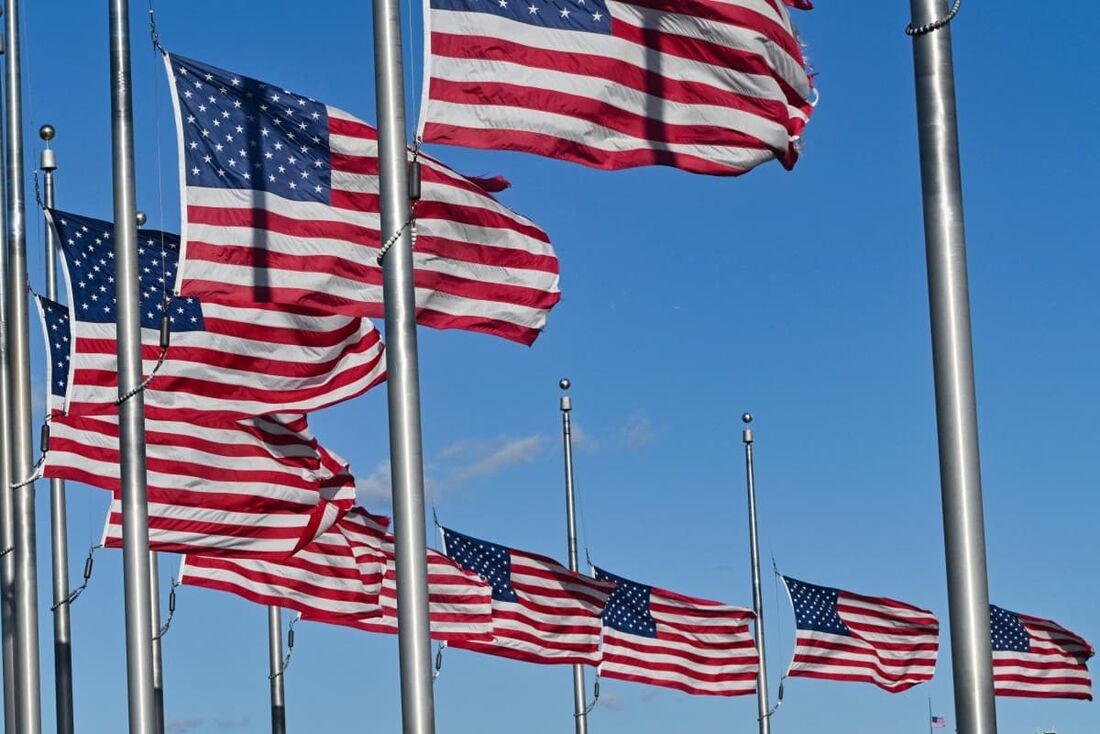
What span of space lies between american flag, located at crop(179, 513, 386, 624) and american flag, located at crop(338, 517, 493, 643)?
147 cm

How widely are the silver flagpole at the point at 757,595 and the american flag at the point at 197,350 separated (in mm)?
21675

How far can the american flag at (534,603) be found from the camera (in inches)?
1460

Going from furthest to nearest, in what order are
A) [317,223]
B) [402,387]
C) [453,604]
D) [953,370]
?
[453,604], [317,223], [402,387], [953,370]

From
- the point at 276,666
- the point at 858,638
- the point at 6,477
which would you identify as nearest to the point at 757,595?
the point at 858,638

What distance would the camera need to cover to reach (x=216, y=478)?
25.5 m

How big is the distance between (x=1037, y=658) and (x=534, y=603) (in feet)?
53.6

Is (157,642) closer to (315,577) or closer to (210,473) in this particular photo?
(315,577)

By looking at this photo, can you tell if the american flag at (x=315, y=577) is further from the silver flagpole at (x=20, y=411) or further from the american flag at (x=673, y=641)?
the american flag at (x=673, y=641)

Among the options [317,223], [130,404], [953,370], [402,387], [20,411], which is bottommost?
[953,370]

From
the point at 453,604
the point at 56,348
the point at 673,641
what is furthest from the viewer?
the point at 673,641

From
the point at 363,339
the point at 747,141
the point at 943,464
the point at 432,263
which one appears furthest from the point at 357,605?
the point at 943,464

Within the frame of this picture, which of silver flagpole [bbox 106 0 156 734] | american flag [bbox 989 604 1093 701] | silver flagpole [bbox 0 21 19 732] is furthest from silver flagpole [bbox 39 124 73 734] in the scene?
american flag [bbox 989 604 1093 701]

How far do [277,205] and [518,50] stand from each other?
12.2ft

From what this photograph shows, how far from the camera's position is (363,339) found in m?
26.1
